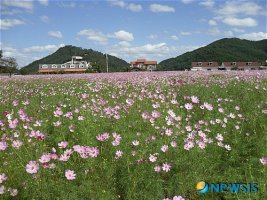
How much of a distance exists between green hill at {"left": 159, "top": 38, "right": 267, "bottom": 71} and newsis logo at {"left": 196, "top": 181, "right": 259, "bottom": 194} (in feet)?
250

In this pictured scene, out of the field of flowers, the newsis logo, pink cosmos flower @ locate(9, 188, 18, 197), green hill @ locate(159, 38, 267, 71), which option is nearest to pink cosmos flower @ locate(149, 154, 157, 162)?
the field of flowers

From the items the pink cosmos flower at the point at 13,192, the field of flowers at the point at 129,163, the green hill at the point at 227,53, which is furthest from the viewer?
the green hill at the point at 227,53

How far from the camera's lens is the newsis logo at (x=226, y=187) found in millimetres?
2992

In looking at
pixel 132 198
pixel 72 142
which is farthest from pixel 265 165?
pixel 72 142

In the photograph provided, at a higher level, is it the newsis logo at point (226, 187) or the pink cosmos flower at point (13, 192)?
the pink cosmos flower at point (13, 192)

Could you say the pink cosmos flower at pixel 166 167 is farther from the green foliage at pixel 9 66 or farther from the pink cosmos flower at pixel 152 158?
the green foliage at pixel 9 66

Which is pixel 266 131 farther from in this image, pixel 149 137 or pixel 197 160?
pixel 149 137

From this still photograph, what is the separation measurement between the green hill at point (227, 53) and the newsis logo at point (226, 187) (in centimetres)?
7629

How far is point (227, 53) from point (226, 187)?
321 ft

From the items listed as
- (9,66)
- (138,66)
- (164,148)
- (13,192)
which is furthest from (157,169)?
(138,66)

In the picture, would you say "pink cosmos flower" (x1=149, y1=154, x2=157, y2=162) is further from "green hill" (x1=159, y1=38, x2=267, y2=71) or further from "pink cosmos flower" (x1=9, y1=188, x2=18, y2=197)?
"green hill" (x1=159, y1=38, x2=267, y2=71)

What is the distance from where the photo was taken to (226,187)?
3143 mm

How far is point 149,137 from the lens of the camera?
12.4 feet

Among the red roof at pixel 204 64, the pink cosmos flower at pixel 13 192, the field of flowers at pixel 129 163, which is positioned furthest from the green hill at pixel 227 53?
the pink cosmos flower at pixel 13 192
